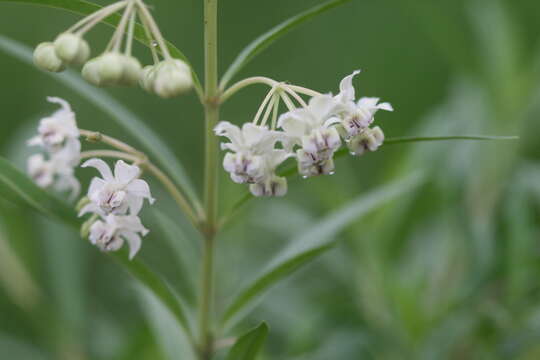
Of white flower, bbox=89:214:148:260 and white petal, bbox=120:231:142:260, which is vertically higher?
white flower, bbox=89:214:148:260

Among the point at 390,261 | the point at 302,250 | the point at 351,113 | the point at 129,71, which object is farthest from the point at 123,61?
the point at 390,261

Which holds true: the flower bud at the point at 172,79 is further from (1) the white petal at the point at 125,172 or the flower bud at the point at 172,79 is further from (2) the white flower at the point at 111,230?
(2) the white flower at the point at 111,230

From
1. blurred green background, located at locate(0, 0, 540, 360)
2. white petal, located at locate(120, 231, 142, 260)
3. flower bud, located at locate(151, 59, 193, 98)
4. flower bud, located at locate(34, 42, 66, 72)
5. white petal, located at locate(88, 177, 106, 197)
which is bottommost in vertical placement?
blurred green background, located at locate(0, 0, 540, 360)

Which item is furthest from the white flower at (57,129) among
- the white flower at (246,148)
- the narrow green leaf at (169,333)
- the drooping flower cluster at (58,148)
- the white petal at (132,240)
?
the narrow green leaf at (169,333)

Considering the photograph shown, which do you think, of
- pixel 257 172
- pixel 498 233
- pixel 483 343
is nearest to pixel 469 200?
pixel 498 233

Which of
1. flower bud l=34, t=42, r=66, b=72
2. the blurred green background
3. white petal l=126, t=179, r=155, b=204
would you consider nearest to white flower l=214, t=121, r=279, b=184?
white petal l=126, t=179, r=155, b=204

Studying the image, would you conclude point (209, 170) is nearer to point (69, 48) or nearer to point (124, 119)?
point (69, 48)

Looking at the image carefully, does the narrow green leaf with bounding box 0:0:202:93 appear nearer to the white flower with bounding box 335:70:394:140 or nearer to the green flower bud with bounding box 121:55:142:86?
the green flower bud with bounding box 121:55:142:86
